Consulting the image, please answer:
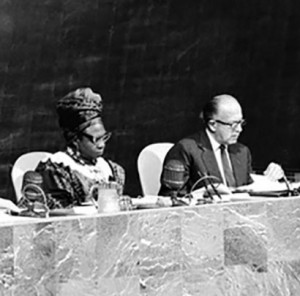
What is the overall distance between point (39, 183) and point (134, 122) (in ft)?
9.57

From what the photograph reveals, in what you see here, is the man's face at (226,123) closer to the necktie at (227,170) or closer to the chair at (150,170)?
the necktie at (227,170)

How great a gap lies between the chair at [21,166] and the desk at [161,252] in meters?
1.27

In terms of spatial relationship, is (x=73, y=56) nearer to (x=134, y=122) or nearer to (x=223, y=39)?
(x=134, y=122)

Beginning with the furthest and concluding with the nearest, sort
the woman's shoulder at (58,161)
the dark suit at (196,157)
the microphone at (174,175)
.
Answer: the dark suit at (196,157)
the microphone at (174,175)
the woman's shoulder at (58,161)

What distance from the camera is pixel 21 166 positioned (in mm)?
4484

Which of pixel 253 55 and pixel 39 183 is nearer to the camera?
pixel 39 183

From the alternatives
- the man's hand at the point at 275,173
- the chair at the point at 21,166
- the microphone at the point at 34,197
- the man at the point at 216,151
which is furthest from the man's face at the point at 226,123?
the microphone at the point at 34,197

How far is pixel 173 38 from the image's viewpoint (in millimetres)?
6727

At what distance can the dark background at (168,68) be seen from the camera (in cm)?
630

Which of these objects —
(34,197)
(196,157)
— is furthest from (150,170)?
(34,197)

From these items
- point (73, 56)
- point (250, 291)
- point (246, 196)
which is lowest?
point (250, 291)

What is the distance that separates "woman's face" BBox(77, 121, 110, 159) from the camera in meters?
4.15

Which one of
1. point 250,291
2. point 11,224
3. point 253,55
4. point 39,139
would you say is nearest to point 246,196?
point 250,291

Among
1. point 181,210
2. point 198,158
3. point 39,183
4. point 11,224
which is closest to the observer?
point 11,224
